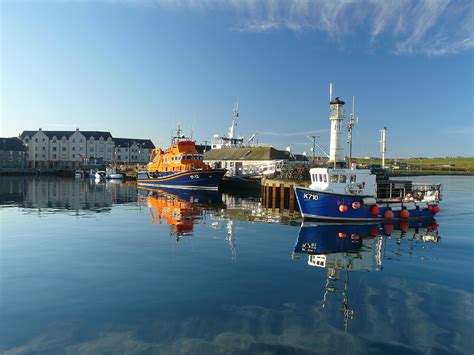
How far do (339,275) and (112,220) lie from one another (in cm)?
1863

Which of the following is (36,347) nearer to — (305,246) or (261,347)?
(261,347)

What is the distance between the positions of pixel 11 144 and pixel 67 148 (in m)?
16.8

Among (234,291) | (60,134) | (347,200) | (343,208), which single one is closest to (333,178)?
(347,200)

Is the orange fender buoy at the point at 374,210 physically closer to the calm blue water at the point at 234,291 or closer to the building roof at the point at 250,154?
the calm blue water at the point at 234,291

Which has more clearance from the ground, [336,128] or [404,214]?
[336,128]

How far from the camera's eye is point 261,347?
8188mm

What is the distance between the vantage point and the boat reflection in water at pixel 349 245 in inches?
533

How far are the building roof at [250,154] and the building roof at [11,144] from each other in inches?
3140

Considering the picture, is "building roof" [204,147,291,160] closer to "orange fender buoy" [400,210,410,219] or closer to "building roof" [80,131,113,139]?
"orange fender buoy" [400,210,410,219]

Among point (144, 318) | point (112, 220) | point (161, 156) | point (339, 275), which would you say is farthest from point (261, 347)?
point (161, 156)

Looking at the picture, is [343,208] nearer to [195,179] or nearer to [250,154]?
[195,179]

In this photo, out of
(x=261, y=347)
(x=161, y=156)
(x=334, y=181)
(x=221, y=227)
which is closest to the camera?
(x=261, y=347)

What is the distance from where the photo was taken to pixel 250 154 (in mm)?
67250

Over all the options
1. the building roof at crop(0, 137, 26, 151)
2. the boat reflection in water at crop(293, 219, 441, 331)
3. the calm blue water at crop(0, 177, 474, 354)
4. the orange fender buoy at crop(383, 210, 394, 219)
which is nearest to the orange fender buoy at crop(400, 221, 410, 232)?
the boat reflection in water at crop(293, 219, 441, 331)
